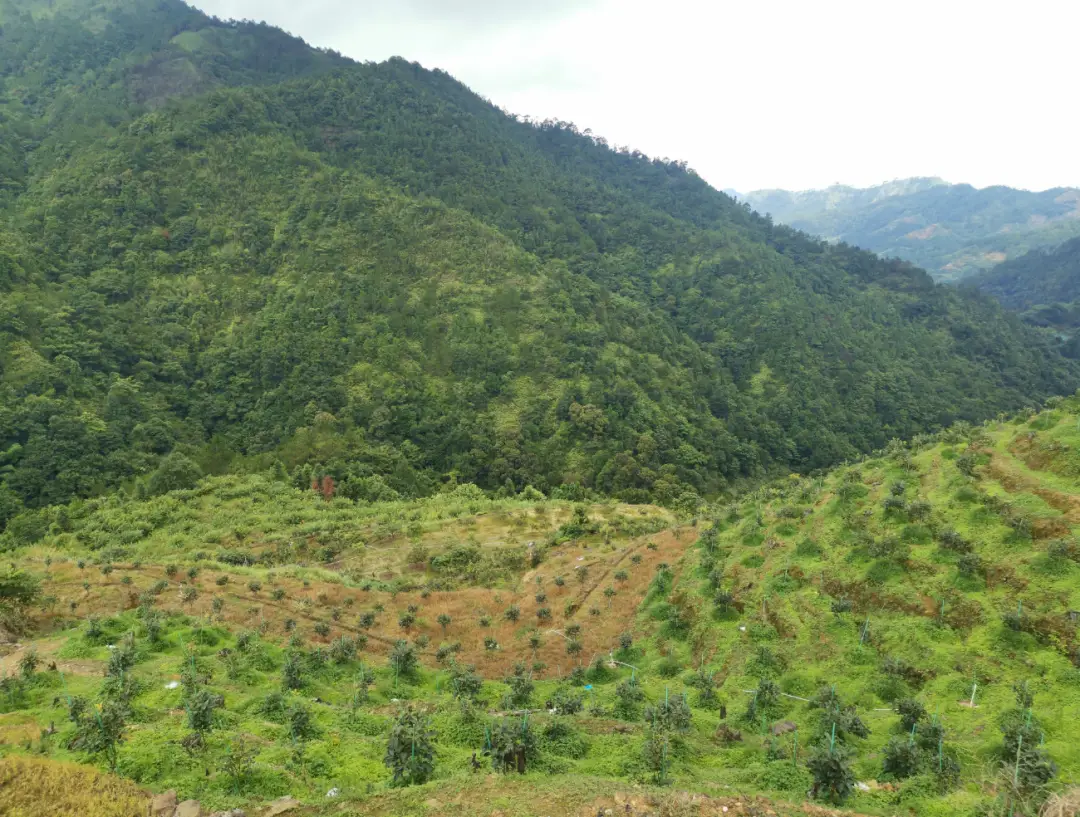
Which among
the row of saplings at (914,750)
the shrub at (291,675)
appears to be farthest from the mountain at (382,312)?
the row of saplings at (914,750)

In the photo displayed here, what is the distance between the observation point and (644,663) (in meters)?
28.7

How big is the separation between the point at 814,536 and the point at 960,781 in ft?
53.3

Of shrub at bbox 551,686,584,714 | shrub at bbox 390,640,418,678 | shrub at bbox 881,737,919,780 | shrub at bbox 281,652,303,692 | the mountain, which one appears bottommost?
shrub at bbox 390,640,418,678

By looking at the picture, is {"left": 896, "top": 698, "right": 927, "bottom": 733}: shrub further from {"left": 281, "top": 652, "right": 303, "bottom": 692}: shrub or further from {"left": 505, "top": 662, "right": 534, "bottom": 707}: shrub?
{"left": 281, "top": 652, "right": 303, "bottom": 692}: shrub

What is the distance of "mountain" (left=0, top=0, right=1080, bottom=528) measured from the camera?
74.4 meters

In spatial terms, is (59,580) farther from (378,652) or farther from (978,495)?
(978,495)

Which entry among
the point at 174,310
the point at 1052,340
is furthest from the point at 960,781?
the point at 1052,340

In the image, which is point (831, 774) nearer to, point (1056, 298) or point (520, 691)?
point (520, 691)

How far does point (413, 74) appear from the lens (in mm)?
166125

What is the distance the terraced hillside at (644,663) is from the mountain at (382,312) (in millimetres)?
29486

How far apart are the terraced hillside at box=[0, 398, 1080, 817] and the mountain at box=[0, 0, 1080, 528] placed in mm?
29486

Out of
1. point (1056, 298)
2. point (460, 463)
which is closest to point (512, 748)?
point (460, 463)

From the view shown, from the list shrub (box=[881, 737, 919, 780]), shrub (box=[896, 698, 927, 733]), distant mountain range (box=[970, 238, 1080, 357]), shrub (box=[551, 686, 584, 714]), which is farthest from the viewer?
distant mountain range (box=[970, 238, 1080, 357])

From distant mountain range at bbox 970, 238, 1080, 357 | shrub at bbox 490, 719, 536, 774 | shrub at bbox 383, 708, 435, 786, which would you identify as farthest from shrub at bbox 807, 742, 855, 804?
distant mountain range at bbox 970, 238, 1080, 357
